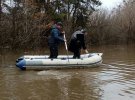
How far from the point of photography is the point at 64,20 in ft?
112

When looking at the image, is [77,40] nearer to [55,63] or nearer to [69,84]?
[55,63]

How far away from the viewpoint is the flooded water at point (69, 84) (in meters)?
9.50

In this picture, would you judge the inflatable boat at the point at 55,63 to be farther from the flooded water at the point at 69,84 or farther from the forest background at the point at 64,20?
the forest background at the point at 64,20

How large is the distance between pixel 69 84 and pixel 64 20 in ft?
76.7

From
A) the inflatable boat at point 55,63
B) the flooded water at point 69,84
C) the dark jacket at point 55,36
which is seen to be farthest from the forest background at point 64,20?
the flooded water at point 69,84

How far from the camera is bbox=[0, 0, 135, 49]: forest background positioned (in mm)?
26681

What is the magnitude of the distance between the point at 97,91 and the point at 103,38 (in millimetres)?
30856

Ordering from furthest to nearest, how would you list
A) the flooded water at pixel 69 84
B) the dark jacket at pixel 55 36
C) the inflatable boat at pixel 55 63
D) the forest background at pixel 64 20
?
the forest background at pixel 64 20 < the dark jacket at pixel 55 36 < the inflatable boat at pixel 55 63 < the flooded water at pixel 69 84

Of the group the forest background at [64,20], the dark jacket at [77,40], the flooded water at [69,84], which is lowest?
the flooded water at [69,84]

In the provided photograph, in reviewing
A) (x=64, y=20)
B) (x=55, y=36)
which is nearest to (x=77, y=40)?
(x=55, y=36)

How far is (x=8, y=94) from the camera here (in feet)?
32.0

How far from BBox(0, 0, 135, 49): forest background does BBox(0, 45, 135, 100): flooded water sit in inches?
470

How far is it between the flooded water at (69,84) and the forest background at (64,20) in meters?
11.9

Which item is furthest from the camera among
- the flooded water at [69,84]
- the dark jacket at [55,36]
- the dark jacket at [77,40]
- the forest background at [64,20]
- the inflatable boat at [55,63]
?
the forest background at [64,20]
